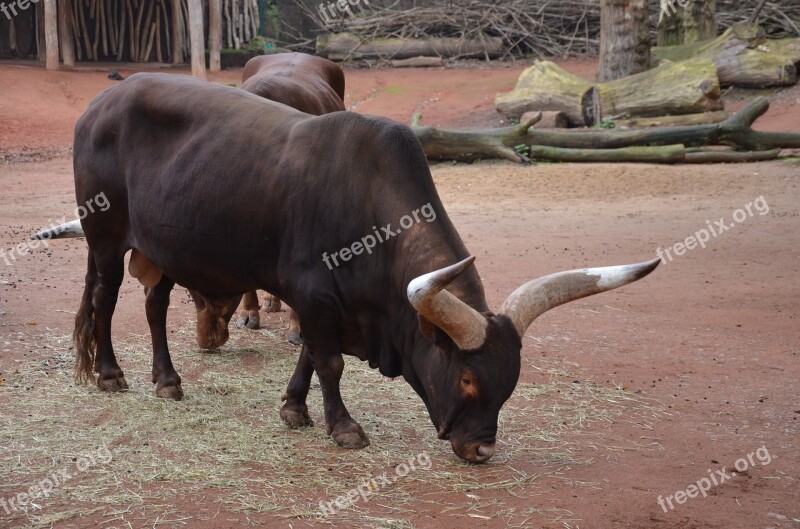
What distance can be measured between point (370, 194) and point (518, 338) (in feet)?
3.41

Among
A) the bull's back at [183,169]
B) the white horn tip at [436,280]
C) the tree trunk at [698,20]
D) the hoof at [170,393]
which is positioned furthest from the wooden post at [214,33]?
the white horn tip at [436,280]

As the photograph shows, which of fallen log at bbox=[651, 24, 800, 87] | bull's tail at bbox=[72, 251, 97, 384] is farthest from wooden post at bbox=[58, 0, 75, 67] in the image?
bull's tail at bbox=[72, 251, 97, 384]

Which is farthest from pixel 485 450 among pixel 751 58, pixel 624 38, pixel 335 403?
pixel 751 58

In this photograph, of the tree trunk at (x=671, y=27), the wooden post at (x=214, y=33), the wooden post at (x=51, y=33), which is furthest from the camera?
the wooden post at (x=214, y=33)

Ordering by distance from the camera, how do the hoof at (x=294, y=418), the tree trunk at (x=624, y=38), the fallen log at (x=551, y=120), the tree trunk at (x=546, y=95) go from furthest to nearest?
1. the tree trunk at (x=624, y=38)
2. the tree trunk at (x=546, y=95)
3. the fallen log at (x=551, y=120)
4. the hoof at (x=294, y=418)

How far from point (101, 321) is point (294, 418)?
4.94 feet

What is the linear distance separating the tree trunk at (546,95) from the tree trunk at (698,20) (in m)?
3.48

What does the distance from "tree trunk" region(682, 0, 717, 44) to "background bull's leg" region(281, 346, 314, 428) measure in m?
16.3

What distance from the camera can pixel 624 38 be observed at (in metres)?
17.4

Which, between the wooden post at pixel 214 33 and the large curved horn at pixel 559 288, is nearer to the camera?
the large curved horn at pixel 559 288

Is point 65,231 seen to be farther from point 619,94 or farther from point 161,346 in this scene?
point 619,94

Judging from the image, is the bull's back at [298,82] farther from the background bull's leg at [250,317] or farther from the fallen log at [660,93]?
the fallen log at [660,93]

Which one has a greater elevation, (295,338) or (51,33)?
(295,338)

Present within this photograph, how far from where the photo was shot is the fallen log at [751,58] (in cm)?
1753
